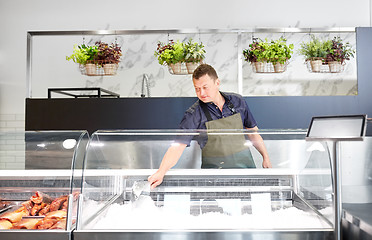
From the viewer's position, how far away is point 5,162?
74.0 inches

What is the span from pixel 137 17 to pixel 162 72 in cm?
86

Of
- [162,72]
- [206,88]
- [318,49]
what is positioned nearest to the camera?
[206,88]

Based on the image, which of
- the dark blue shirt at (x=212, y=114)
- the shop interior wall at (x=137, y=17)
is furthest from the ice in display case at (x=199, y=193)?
the shop interior wall at (x=137, y=17)

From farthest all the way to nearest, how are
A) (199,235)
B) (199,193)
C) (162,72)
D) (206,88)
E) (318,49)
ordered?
(162,72)
(318,49)
(206,88)
(199,193)
(199,235)

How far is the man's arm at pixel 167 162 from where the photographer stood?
182cm

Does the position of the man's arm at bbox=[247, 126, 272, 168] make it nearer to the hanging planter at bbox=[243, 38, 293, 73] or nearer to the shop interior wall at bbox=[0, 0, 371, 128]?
the hanging planter at bbox=[243, 38, 293, 73]

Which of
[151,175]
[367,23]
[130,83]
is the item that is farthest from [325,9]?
[151,175]

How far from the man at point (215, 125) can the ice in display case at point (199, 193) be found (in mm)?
29

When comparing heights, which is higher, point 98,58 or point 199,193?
point 98,58

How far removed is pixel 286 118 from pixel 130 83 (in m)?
2.46

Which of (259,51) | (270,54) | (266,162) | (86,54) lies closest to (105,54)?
(86,54)

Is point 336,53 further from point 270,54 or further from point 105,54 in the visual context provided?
point 105,54

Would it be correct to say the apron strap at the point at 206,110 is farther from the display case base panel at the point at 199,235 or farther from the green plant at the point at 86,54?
the green plant at the point at 86,54

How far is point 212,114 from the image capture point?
263 centimetres
